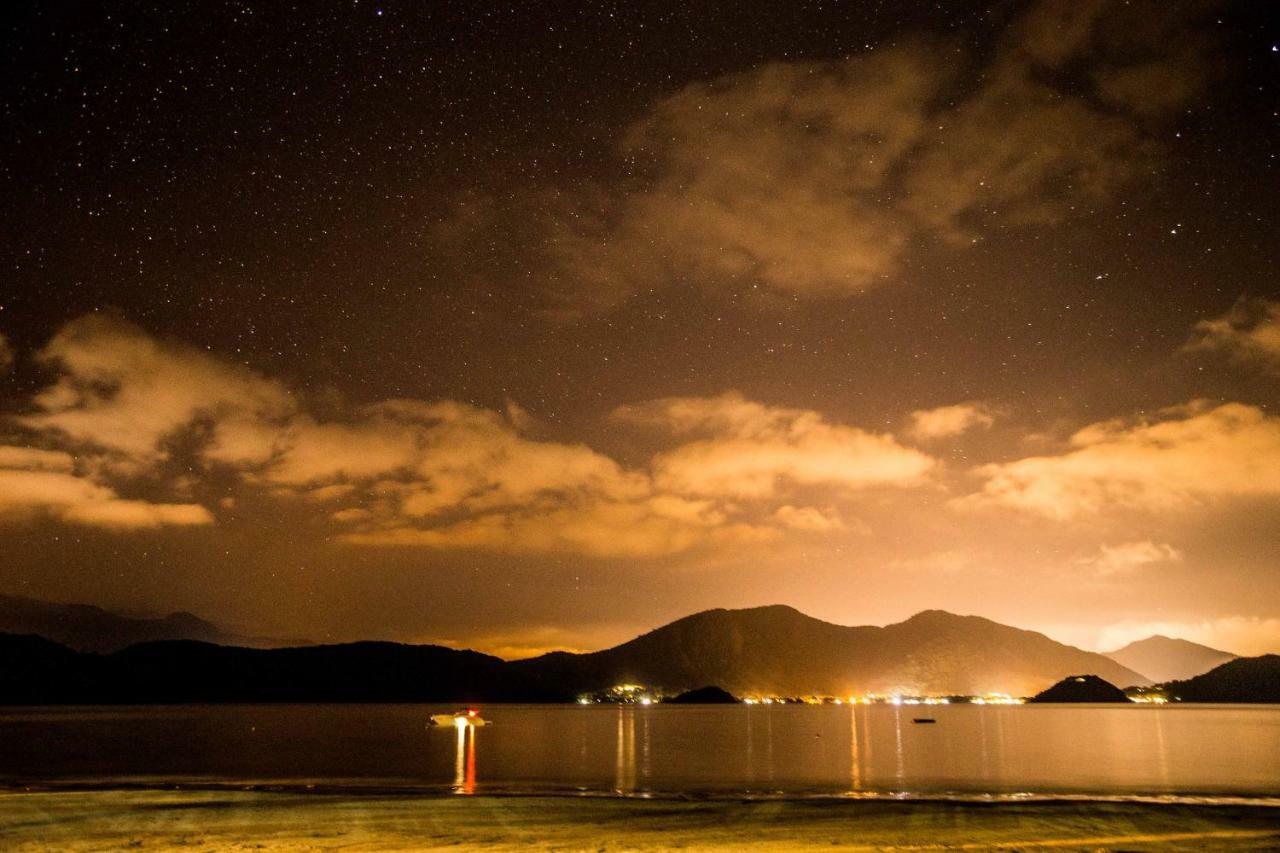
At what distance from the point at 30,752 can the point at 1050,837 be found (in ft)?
271

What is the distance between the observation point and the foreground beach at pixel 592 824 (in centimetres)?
2178

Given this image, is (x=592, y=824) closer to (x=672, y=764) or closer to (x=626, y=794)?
(x=626, y=794)

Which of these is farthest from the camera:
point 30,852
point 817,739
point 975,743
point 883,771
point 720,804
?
point 817,739

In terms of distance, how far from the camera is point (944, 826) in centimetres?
2558

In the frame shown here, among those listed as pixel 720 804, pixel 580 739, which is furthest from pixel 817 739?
pixel 720 804

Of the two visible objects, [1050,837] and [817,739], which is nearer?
[1050,837]

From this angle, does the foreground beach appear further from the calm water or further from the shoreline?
the calm water

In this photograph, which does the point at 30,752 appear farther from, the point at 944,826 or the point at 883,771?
the point at 944,826

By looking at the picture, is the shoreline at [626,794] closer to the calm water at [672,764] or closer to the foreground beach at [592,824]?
the calm water at [672,764]

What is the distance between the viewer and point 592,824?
25.8 meters

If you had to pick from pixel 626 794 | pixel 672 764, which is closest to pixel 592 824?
pixel 626 794

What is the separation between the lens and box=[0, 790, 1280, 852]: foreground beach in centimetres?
2178

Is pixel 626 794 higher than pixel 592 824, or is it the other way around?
pixel 592 824

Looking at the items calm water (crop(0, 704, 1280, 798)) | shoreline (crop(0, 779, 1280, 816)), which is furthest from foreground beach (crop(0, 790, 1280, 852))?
calm water (crop(0, 704, 1280, 798))
